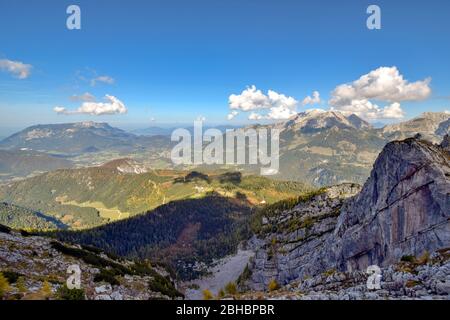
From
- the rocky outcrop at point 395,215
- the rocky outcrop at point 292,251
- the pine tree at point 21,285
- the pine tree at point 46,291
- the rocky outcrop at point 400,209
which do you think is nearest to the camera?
the pine tree at point 46,291

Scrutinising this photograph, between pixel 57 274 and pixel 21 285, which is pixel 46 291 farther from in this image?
pixel 57 274

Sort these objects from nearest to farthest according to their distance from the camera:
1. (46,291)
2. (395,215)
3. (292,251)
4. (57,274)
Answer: (46,291) → (57,274) → (395,215) → (292,251)

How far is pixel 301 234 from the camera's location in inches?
6767

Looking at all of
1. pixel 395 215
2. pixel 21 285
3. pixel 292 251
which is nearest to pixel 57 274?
pixel 21 285

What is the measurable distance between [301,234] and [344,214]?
52558 millimetres

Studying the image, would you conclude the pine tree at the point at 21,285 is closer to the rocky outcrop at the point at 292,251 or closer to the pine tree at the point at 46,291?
the pine tree at the point at 46,291

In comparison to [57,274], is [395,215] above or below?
above

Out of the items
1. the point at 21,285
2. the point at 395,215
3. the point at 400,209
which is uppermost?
the point at 400,209

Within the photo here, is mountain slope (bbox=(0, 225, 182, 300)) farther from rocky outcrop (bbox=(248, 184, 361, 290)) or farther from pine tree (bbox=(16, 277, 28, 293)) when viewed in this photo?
rocky outcrop (bbox=(248, 184, 361, 290))

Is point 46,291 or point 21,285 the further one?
point 21,285

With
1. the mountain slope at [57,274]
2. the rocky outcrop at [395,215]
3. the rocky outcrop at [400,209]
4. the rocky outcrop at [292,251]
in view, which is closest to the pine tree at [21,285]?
the mountain slope at [57,274]

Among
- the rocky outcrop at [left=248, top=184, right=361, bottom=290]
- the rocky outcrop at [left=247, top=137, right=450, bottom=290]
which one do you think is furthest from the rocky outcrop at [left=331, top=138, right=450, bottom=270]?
the rocky outcrop at [left=248, top=184, right=361, bottom=290]

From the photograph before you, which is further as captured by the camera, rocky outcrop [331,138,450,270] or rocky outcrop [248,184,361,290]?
rocky outcrop [248,184,361,290]
